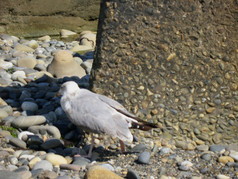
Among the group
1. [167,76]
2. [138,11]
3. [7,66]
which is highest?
[138,11]

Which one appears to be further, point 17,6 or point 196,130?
point 17,6

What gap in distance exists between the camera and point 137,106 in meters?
4.41

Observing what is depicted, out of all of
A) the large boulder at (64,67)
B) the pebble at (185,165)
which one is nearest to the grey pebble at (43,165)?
the pebble at (185,165)

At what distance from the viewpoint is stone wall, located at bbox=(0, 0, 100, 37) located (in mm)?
9789

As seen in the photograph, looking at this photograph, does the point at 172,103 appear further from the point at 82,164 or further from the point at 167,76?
the point at 82,164

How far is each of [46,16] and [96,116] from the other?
22.4ft

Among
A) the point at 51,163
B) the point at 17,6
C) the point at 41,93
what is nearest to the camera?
the point at 51,163

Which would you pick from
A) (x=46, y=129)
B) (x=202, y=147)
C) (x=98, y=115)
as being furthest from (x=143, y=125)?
(x=46, y=129)

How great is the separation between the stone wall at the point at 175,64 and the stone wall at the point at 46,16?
5.92 meters

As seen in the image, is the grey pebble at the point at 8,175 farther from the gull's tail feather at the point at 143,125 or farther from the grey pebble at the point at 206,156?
the grey pebble at the point at 206,156

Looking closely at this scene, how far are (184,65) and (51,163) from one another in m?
1.75

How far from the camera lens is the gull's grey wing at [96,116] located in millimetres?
3854

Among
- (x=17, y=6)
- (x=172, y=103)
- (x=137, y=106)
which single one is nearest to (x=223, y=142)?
(x=172, y=103)

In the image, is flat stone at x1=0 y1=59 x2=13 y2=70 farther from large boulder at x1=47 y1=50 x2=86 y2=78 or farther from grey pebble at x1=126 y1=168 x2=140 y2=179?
grey pebble at x1=126 y1=168 x2=140 y2=179
